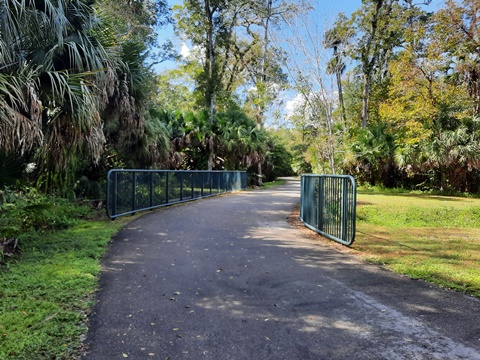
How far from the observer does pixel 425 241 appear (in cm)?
738

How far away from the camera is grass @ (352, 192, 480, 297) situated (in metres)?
4.79

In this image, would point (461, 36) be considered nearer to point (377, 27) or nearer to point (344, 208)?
point (377, 27)

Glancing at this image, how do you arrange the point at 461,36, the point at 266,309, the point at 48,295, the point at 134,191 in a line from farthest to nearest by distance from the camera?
the point at 461,36
the point at 134,191
the point at 48,295
the point at 266,309

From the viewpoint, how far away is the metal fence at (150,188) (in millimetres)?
8477

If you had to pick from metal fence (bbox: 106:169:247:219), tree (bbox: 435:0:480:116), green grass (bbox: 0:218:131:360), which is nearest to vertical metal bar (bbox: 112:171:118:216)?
metal fence (bbox: 106:169:247:219)

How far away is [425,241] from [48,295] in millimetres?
6928

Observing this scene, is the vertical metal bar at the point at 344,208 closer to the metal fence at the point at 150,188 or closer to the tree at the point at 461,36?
the metal fence at the point at 150,188

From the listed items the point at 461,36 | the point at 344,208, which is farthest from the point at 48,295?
the point at 461,36

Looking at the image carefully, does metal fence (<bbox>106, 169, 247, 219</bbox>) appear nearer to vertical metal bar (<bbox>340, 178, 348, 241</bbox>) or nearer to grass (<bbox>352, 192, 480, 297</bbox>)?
vertical metal bar (<bbox>340, 178, 348, 241</bbox>)

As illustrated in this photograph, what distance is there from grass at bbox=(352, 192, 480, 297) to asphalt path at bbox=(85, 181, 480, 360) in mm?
404

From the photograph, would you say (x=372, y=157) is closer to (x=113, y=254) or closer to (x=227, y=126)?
(x=227, y=126)

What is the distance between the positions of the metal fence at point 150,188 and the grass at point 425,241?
18.1 feet

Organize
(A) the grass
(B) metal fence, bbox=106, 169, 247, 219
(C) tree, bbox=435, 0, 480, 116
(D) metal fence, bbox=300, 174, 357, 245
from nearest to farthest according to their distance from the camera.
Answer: (A) the grass < (D) metal fence, bbox=300, 174, 357, 245 < (B) metal fence, bbox=106, 169, 247, 219 < (C) tree, bbox=435, 0, 480, 116

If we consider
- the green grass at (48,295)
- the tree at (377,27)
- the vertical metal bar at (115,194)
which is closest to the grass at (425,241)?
the green grass at (48,295)
